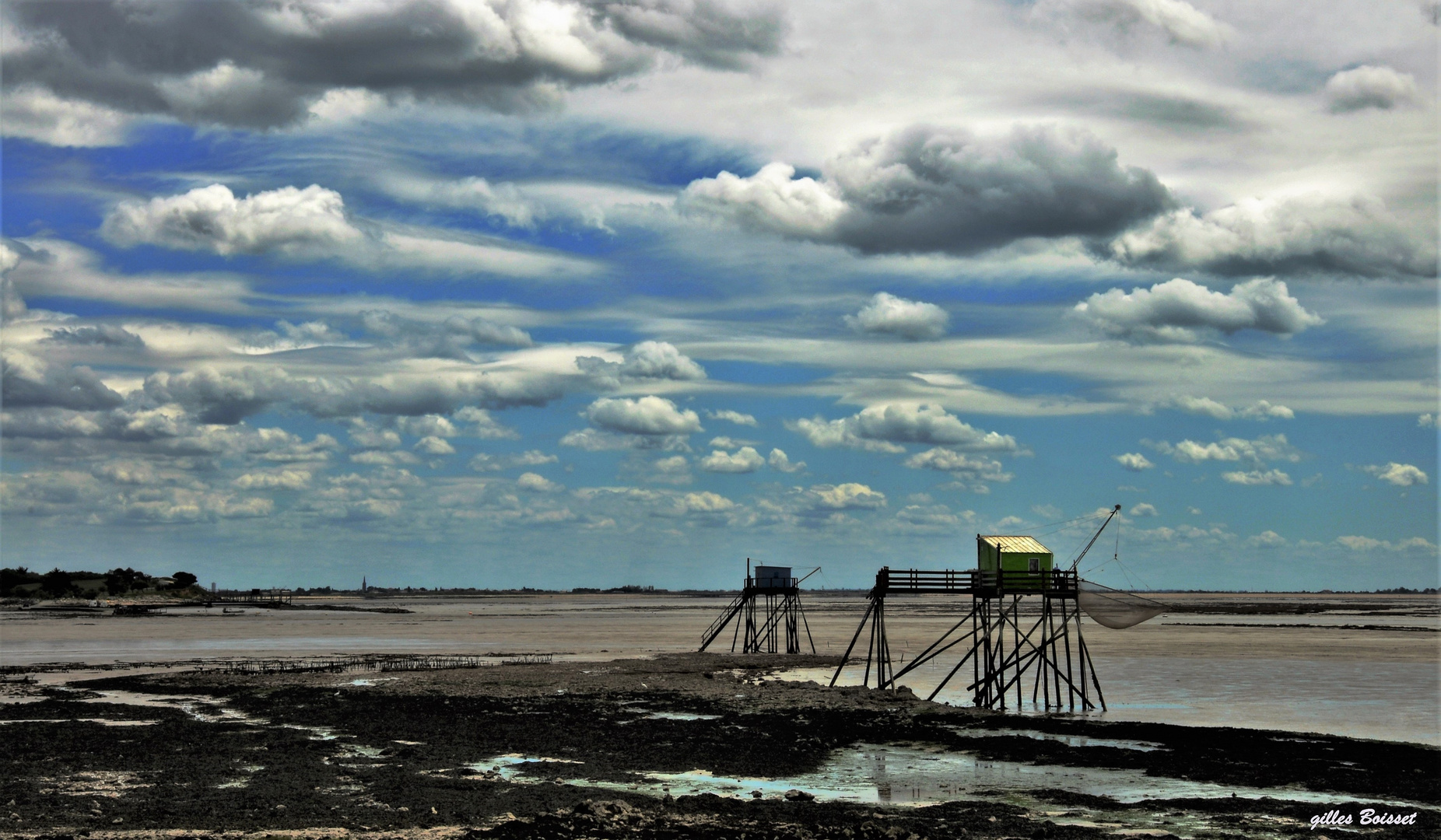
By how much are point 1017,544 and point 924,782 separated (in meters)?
22.3

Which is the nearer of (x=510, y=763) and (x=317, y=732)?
(x=510, y=763)

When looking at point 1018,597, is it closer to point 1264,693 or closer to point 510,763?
point 1264,693

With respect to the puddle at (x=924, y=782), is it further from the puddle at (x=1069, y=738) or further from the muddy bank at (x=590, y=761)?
the puddle at (x=1069, y=738)

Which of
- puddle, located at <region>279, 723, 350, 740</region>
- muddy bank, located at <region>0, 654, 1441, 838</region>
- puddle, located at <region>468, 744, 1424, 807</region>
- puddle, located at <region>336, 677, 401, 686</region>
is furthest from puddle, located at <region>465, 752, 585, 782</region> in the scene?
puddle, located at <region>336, 677, 401, 686</region>

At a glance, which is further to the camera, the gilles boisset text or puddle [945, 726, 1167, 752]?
puddle [945, 726, 1167, 752]

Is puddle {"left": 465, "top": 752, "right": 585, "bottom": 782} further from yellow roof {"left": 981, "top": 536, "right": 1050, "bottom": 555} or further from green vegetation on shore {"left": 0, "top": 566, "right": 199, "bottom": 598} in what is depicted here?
green vegetation on shore {"left": 0, "top": 566, "right": 199, "bottom": 598}

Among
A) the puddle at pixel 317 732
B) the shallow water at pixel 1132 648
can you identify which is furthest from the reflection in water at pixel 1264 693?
the puddle at pixel 317 732

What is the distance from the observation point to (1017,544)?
47562 millimetres

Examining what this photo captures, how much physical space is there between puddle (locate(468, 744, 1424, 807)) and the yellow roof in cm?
1803

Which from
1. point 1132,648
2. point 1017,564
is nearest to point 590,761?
point 1017,564

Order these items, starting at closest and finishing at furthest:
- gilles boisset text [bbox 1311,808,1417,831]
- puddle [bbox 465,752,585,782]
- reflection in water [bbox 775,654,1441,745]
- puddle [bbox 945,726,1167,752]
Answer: gilles boisset text [bbox 1311,808,1417,831], puddle [bbox 465,752,585,782], puddle [bbox 945,726,1167,752], reflection in water [bbox 775,654,1441,745]

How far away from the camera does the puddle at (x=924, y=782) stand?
2511cm

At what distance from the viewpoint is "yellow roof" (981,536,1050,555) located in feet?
154

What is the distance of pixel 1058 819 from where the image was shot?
2247 cm
